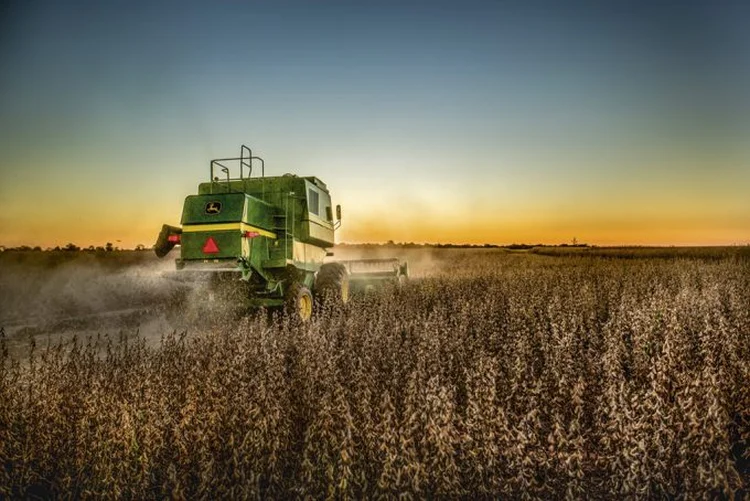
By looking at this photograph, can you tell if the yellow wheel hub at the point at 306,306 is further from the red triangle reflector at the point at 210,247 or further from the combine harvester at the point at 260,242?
the red triangle reflector at the point at 210,247

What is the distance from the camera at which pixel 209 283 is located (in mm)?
10695

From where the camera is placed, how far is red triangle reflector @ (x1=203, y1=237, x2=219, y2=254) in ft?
34.8

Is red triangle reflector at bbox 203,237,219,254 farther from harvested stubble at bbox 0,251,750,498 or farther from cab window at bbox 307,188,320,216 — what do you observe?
Result: harvested stubble at bbox 0,251,750,498

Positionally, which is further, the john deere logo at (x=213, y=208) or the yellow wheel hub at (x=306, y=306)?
the yellow wheel hub at (x=306, y=306)

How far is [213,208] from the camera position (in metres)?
10.7

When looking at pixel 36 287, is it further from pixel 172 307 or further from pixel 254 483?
pixel 254 483

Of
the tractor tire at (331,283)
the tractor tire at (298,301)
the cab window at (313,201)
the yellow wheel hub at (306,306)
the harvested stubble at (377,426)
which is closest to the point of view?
the harvested stubble at (377,426)

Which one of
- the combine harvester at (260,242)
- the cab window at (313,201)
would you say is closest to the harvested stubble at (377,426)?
the combine harvester at (260,242)

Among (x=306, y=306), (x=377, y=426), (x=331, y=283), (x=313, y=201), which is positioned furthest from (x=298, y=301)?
(x=377, y=426)

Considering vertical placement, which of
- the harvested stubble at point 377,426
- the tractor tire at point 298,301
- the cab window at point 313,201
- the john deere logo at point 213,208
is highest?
the cab window at point 313,201

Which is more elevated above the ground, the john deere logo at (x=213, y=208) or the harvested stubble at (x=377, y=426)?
the john deere logo at (x=213, y=208)

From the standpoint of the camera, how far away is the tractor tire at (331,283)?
42.5 feet

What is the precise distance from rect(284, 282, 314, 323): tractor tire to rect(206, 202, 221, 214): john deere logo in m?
2.31

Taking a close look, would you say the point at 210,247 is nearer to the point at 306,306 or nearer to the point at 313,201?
the point at 306,306
